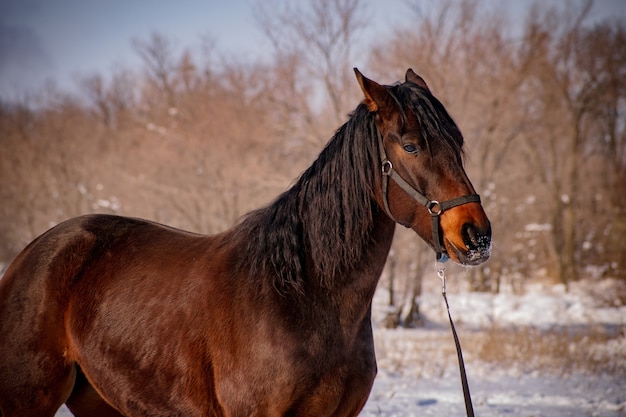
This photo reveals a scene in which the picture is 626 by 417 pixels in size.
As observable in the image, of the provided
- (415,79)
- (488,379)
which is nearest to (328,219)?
(415,79)

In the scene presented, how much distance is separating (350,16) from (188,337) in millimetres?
14211

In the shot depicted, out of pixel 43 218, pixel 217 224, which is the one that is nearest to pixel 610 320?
pixel 217 224

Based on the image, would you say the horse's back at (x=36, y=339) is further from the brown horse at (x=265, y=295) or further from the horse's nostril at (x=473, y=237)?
the horse's nostril at (x=473, y=237)

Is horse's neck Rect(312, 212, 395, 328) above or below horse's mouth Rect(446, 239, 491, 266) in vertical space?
below

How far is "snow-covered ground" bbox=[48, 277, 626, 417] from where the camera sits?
5.88 metres

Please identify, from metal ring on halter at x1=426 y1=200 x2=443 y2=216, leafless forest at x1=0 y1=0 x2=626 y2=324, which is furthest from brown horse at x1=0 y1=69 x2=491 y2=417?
leafless forest at x1=0 y1=0 x2=626 y2=324

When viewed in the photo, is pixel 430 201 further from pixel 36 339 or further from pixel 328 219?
pixel 36 339

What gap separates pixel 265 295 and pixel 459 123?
13.5 meters

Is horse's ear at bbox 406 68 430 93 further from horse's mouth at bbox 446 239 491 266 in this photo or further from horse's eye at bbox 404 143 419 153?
horse's mouth at bbox 446 239 491 266

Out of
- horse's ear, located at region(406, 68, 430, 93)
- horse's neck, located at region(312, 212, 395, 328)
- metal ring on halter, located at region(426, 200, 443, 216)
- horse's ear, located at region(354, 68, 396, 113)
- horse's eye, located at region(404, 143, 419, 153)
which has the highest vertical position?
horse's ear, located at region(406, 68, 430, 93)

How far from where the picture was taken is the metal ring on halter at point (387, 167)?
2523 millimetres

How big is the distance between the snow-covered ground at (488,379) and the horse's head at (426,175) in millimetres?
3254

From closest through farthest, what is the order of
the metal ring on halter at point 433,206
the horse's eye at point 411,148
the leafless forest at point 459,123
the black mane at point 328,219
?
the metal ring on halter at point 433,206 → the horse's eye at point 411,148 → the black mane at point 328,219 → the leafless forest at point 459,123

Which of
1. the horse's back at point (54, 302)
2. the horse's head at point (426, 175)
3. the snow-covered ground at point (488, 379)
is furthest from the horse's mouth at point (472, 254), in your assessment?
the snow-covered ground at point (488, 379)
